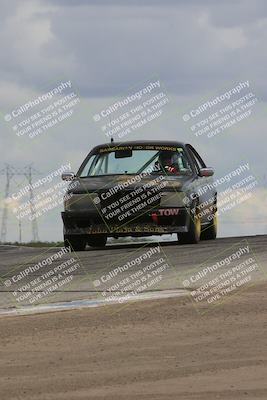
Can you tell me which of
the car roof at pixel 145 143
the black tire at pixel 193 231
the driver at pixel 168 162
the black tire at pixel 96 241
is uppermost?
the car roof at pixel 145 143

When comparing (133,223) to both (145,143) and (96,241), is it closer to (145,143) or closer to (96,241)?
(145,143)

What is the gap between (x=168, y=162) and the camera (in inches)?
854

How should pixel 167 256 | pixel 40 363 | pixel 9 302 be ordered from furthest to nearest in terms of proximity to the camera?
pixel 167 256
pixel 9 302
pixel 40 363

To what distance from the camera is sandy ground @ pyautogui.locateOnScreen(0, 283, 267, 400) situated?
32.3 feet

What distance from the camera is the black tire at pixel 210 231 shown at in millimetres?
23141

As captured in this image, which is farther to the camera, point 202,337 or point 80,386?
point 202,337

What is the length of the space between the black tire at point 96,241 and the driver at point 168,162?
1.52 meters

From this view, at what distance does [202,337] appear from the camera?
12227mm

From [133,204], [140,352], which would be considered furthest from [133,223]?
[140,352]

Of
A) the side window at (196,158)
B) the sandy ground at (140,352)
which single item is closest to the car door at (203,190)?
the side window at (196,158)

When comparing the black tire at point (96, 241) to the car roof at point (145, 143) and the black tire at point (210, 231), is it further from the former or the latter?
the black tire at point (210, 231)

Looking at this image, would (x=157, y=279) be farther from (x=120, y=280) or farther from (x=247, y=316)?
(x=247, y=316)

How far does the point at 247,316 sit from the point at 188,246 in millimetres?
7612

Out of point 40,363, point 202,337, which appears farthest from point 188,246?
point 40,363
